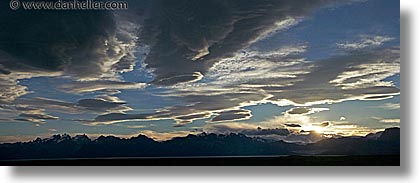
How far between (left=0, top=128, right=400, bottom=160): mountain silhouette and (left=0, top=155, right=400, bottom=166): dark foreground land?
0.06 ft

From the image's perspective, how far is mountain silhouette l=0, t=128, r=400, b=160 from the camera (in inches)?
103

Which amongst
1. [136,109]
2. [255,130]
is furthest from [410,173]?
[136,109]

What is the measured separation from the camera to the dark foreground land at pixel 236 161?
2.60 metres

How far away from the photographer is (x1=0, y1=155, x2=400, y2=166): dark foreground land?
260 centimetres

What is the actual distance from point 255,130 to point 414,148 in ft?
2.23

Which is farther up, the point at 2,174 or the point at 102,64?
the point at 102,64

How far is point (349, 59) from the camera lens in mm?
2619

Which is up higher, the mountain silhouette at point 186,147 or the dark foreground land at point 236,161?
the mountain silhouette at point 186,147

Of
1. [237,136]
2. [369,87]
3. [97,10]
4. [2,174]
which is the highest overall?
[97,10]

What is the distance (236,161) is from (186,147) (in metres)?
0.23

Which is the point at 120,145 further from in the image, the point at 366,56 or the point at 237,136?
the point at 366,56

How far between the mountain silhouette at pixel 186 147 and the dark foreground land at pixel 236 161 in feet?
0.06

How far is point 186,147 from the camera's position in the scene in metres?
2.70

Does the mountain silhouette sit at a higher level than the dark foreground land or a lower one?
higher
